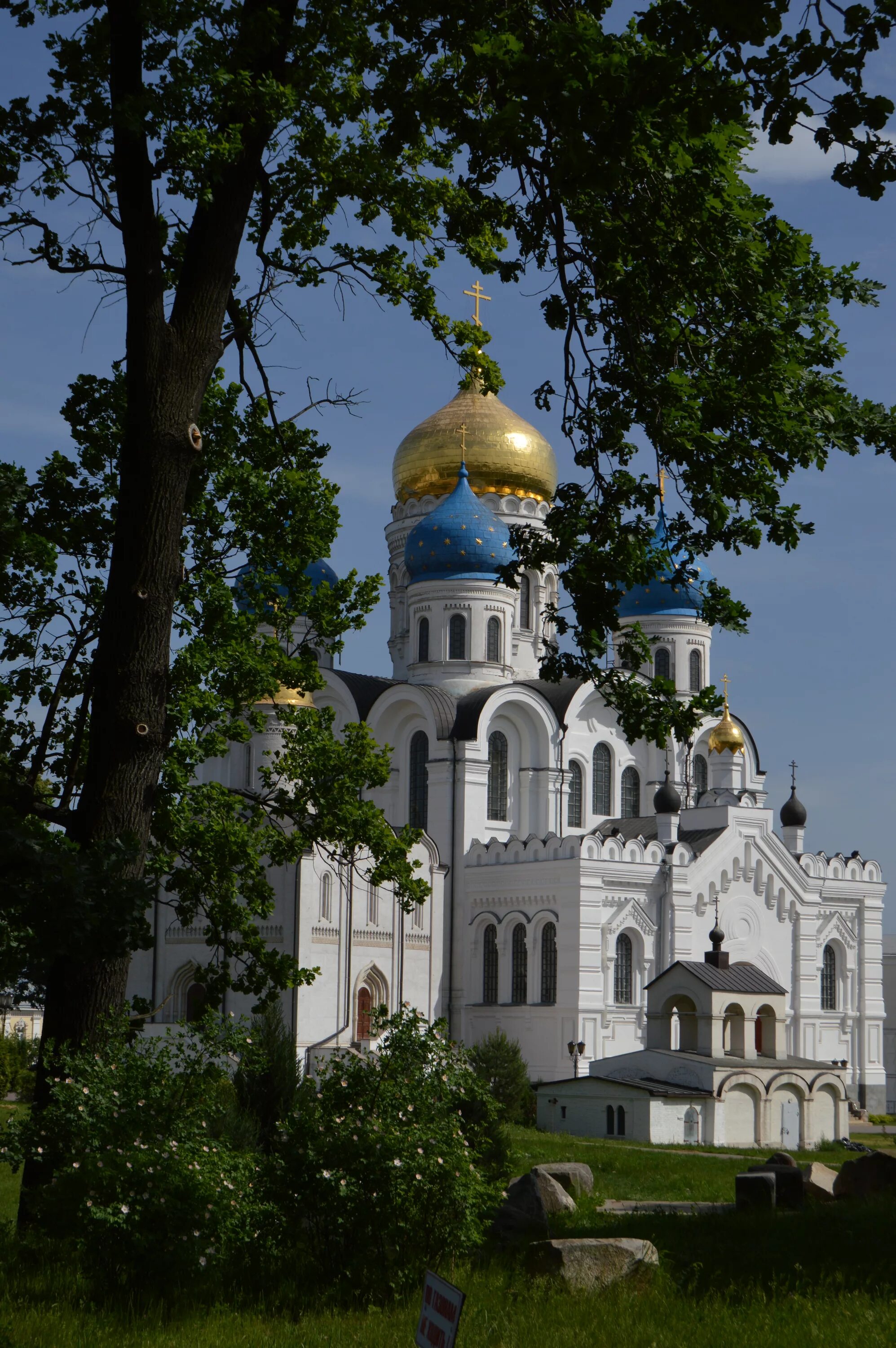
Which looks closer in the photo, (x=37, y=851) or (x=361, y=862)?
(x=37, y=851)

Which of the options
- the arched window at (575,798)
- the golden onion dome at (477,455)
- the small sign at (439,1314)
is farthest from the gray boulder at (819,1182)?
the golden onion dome at (477,455)

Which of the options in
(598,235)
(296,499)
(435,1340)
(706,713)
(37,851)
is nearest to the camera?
(435,1340)

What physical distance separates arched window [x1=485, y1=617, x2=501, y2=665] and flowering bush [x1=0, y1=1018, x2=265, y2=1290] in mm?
30511

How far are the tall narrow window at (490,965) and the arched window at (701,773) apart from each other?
806cm

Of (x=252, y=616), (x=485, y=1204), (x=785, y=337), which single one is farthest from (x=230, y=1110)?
(x=785, y=337)

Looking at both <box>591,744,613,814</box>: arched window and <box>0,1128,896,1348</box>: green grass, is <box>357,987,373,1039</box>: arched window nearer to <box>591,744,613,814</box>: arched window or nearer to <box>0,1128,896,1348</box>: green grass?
<box>591,744,613,814</box>: arched window

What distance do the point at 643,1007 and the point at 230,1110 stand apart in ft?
70.4

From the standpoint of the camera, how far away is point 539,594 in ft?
134

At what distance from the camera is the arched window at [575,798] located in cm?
3766

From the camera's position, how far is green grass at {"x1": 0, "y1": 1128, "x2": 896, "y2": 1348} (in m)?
6.29

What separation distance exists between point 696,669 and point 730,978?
15.3 meters

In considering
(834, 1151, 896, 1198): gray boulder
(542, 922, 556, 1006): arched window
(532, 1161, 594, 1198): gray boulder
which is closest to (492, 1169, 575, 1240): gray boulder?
(532, 1161, 594, 1198): gray boulder

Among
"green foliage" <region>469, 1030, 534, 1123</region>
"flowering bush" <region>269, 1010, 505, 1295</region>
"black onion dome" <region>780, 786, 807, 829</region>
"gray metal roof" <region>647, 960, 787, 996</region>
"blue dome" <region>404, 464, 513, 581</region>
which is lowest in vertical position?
"green foliage" <region>469, 1030, 534, 1123</region>

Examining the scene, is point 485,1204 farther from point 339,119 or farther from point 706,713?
point 339,119
